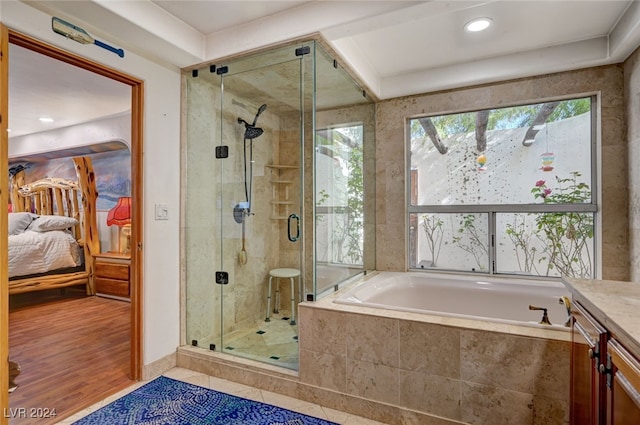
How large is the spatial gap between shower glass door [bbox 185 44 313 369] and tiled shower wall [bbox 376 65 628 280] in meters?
1.01

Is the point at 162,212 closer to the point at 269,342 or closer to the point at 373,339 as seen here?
the point at 269,342

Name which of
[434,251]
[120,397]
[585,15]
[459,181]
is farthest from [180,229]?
[585,15]

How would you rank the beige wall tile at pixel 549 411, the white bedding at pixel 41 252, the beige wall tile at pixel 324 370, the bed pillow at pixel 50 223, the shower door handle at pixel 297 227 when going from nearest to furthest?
the beige wall tile at pixel 549 411
the beige wall tile at pixel 324 370
the shower door handle at pixel 297 227
the white bedding at pixel 41 252
the bed pillow at pixel 50 223

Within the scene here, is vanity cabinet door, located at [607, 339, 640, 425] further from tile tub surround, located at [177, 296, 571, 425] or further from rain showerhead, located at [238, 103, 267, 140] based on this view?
rain showerhead, located at [238, 103, 267, 140]

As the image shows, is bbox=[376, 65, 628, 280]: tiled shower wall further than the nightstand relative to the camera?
No

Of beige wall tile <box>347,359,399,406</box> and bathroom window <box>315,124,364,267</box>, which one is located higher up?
bathroom window <box>315,124,364,267</box>

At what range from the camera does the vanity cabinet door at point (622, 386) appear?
840mm

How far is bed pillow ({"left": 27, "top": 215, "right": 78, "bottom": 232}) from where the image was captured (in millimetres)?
4746

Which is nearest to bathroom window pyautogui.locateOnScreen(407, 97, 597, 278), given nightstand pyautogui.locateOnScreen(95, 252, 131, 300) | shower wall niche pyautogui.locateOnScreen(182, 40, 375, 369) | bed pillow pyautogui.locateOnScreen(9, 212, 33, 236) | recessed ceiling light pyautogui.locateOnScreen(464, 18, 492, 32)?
shower wall niche pyautogui.locateOnScreen(182, 40, 375, 369)

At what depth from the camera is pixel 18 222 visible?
4805 millimetres

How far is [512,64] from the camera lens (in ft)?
8.88

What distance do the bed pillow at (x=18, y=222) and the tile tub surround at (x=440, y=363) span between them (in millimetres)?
5040

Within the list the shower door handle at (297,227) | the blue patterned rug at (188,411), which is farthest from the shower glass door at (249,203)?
the blue patterned rug at (188,411)

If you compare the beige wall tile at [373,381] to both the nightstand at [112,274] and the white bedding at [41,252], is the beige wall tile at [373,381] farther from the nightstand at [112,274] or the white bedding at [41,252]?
the white bedding at [41,252]
